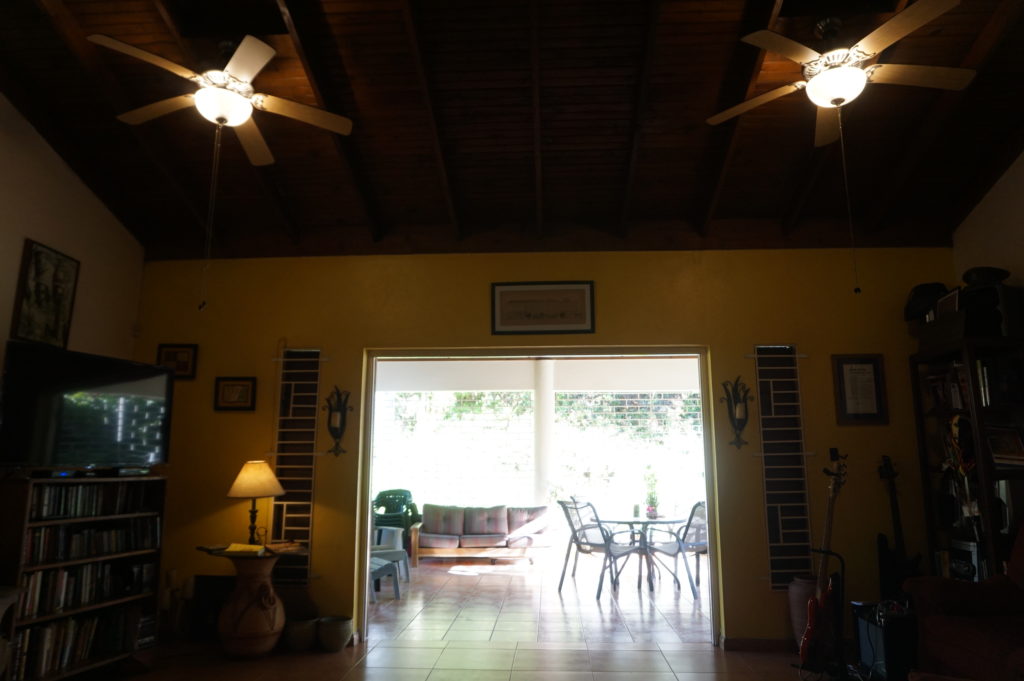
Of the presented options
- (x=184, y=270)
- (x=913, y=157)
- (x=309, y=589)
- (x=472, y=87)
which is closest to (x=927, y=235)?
(x=913, y=157)

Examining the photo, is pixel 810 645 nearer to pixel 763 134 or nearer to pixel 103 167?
pixel 763 134

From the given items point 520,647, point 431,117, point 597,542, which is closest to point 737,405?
point 520,647

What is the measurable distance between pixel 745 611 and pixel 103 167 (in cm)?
554

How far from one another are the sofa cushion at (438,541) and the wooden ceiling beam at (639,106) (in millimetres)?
4867

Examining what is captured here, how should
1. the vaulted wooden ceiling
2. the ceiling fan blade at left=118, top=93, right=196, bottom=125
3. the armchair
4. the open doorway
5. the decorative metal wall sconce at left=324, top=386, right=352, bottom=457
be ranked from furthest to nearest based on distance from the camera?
the open doorway, the decorative metal wall sconce at left=324, top=386, right=352, bottom=457, the vaulted wooden ceiling, the ceiling fan blade at left=118, top=93, right=196, bottom=125, the armchair

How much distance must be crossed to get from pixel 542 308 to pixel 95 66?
323cm

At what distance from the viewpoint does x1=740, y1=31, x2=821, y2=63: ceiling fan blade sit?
9.58 feet

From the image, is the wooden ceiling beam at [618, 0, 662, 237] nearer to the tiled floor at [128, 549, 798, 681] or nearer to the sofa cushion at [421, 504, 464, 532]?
the tiled floor at [128, 549, 798, 681]

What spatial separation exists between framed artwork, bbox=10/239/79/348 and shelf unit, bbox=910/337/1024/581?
5.88 metres

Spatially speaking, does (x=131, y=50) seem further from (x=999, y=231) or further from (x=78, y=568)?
(x=999, y=231)

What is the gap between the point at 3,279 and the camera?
4.02 meters

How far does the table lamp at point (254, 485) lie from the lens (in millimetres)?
4562

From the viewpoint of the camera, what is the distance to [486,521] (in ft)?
27.7

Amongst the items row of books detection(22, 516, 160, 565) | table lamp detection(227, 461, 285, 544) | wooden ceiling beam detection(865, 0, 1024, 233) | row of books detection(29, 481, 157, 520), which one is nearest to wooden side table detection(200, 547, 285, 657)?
table lamp detection(227, 461, 285, 544)
